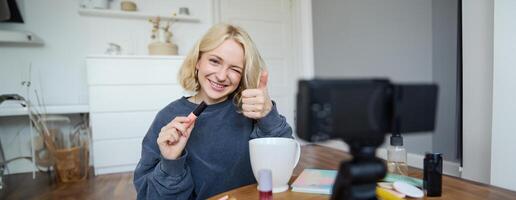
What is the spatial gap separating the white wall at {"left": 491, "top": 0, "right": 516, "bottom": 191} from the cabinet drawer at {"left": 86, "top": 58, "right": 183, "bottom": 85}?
2108mm

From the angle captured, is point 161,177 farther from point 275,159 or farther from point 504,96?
point 504,96

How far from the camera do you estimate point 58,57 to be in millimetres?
2678

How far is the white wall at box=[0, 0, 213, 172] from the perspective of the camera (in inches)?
102

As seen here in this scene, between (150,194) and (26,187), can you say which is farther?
(26,187)

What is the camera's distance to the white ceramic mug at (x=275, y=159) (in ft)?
1.82

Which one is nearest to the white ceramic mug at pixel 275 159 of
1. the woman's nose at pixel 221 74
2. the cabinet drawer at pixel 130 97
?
the woman's nose at pixel 221 74

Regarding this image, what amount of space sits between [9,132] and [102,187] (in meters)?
1.22

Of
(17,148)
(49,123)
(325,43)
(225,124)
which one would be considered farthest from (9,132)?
(325,43)

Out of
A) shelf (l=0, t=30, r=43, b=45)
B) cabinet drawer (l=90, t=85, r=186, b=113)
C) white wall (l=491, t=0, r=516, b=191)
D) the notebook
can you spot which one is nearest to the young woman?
the notebook

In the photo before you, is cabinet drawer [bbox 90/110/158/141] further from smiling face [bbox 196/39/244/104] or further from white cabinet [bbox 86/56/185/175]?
smiling face [bbox 196/39/244/104]

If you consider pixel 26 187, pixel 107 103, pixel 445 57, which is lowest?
pixel 26 187

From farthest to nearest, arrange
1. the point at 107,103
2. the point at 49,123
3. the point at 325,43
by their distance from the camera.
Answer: the point at 325,43 < the point at 49,123 < the point at 107,103

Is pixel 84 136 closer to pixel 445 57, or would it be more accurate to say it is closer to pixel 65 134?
pixel 65 134

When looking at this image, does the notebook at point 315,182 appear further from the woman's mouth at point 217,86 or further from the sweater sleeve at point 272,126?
the woman's mouth at point 217,86
